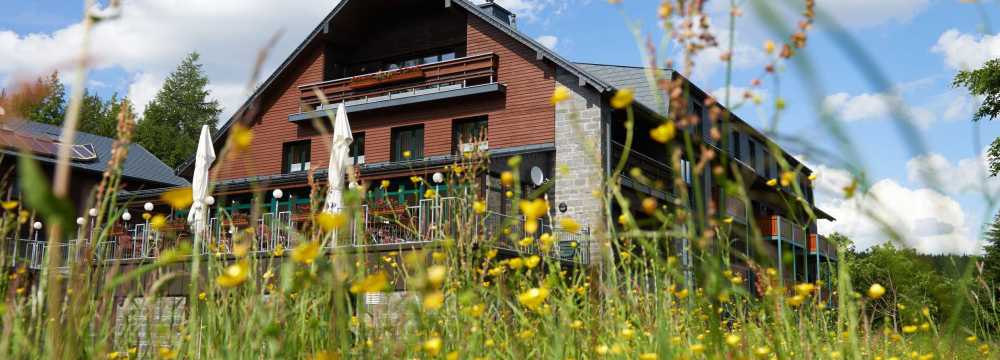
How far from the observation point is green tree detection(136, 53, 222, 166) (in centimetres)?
4356

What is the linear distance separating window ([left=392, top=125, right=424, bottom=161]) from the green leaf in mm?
18872

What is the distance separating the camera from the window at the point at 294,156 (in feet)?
70.5

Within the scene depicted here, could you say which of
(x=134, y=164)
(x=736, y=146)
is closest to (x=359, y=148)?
(x=736, y=146)

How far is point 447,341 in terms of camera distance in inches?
93.7

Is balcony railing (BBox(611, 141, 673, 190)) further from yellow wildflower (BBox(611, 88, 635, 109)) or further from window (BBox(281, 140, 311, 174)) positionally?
yellow wildflower (BBox(611, 88, 635, 109))

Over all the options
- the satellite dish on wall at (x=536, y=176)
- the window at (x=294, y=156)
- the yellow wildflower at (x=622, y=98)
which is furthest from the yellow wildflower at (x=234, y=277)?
the window at (x=294, y=156)

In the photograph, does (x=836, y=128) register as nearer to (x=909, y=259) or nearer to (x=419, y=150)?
(x=909, y=259)

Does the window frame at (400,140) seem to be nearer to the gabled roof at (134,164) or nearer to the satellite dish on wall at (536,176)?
the satellite dish on wall at (536,176)

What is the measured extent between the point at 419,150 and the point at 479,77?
243 cm

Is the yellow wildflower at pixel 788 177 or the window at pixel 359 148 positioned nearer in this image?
the yellow wildflower at pixel 788 177

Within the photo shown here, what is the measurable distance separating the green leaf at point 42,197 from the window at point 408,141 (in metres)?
18.9

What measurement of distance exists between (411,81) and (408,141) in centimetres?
151

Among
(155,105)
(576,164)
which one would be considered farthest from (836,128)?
(155,105)

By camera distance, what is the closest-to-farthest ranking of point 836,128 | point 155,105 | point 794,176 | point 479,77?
point 836,128 < point 794,176 < point 479,77 < point 155,105
